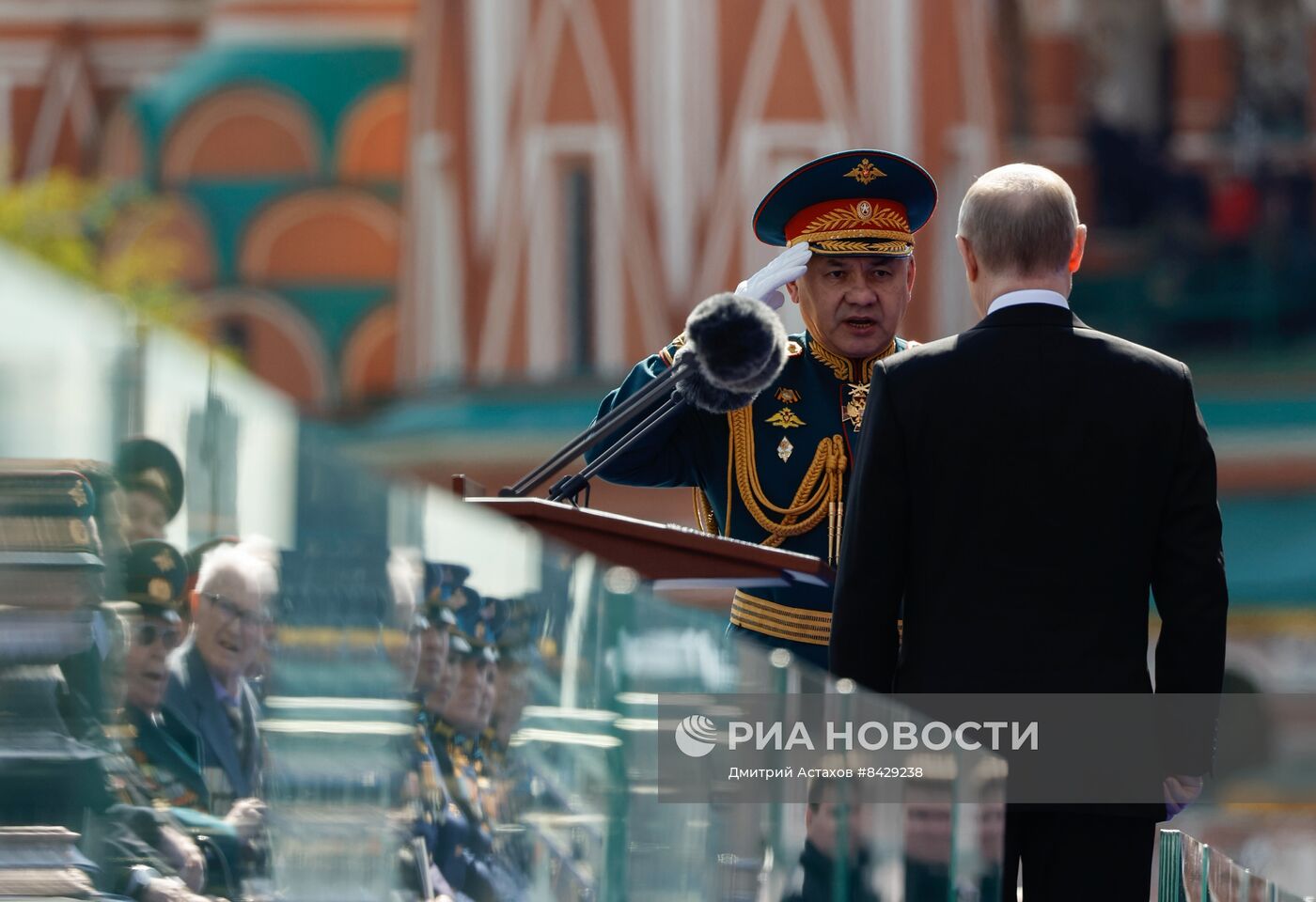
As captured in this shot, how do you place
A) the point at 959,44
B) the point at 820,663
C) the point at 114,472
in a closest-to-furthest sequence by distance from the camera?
the point at 114,472 → the point at 820,663 → the point at 959,44

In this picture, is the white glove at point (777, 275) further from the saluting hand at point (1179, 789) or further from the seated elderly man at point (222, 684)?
the seated elderly man at point (222, 684)

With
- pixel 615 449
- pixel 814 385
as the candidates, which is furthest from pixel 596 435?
pixel 814 385

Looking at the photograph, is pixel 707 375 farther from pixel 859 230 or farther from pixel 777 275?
pixel 859 230

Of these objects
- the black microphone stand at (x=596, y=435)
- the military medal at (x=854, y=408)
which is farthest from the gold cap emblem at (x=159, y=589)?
the military medal at (x=854, y=408)

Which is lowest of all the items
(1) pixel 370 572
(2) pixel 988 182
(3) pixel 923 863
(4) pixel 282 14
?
(3) pixel 923 863

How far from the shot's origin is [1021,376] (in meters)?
2.64

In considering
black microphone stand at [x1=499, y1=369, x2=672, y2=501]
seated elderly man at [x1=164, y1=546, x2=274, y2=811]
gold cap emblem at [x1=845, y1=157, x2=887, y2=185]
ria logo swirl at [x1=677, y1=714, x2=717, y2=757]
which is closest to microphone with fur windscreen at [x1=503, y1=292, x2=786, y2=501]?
black microphone stand at [x1=499, y1=369, x2=672, y2=501]

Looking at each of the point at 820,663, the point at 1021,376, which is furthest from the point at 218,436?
the point at 820,663

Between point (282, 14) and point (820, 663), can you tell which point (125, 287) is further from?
point (820, 663)

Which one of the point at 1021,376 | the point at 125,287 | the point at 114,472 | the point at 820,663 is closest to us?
the point at 114,472

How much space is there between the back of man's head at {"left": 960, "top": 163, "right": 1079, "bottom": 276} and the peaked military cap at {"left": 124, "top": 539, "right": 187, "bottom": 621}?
1086 millimetres

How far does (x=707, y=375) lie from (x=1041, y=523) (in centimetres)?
57

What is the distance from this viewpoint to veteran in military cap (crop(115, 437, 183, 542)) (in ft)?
6.46

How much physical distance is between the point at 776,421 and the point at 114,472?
1610 millimetres
